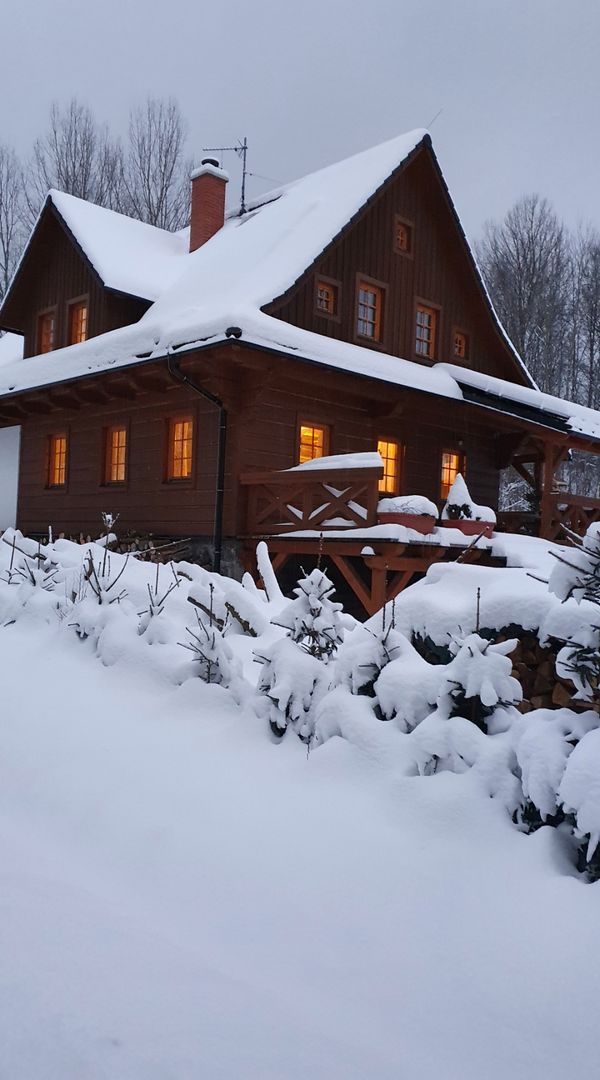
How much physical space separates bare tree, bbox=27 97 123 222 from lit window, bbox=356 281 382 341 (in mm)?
17190

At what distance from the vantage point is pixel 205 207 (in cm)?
1741

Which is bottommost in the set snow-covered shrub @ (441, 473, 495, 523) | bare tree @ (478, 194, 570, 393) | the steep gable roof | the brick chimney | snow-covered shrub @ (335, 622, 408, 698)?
snow-covered shrub @ (335, 622, 408, 698)

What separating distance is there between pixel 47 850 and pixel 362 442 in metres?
11.5

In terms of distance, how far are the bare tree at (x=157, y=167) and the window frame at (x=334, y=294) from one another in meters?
15.9

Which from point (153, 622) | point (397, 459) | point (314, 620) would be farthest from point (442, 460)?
point (314, 620)

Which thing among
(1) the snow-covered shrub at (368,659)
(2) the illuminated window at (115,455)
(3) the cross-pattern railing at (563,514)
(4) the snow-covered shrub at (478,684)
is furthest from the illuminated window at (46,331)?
(4) the snow-covered shrub at (478,684)

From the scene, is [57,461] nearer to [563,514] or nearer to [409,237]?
[409,237]

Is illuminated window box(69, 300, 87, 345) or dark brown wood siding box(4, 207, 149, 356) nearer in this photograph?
Answer: dark brown wood siding box(4, 207, 149, 356)

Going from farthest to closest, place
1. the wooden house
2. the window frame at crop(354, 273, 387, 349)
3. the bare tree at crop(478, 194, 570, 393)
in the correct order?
the bare tree at crop(478, 194, 570, 393), the window frame at crop(354, 273, 387, 349), the wooden house

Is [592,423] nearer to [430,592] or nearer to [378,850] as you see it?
[430,592]

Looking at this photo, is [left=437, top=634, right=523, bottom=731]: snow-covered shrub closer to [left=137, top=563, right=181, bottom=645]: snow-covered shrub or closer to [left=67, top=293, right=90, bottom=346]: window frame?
[left=137, top=563, right=181, bottom=645]: snow-covered shrub

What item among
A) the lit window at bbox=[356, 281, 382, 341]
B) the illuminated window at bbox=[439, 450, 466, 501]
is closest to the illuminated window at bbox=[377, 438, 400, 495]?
the illuminated window at bbox=[439, 450, 466, 501]

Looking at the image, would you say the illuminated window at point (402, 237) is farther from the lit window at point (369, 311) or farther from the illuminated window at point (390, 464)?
the illuminated window at point (390, 464)

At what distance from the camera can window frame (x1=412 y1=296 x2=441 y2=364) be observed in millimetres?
16172
